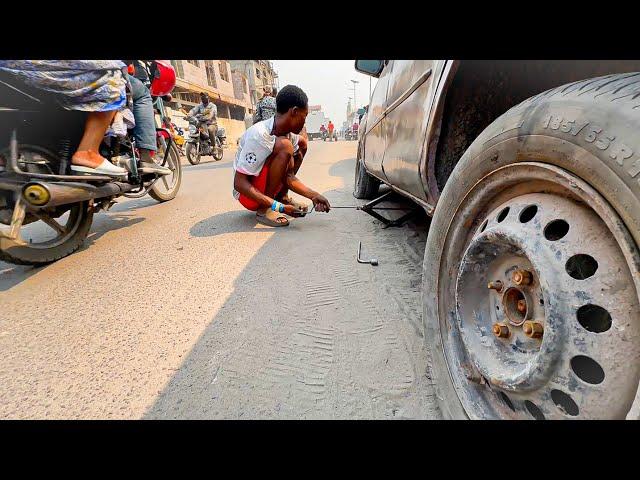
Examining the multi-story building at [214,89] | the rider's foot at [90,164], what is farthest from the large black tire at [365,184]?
the multi-story building at [214,89]

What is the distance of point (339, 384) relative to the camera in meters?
1.13

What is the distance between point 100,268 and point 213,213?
1544 mm

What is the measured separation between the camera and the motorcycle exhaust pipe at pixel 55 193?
173cm

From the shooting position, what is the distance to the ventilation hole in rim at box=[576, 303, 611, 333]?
569 millimetres

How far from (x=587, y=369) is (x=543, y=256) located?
24 centimetres

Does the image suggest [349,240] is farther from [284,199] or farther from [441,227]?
[441,227]

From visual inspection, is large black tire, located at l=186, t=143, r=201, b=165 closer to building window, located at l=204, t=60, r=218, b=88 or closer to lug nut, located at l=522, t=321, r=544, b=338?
lug nut, located at l=522, t=321, r=544, b=338

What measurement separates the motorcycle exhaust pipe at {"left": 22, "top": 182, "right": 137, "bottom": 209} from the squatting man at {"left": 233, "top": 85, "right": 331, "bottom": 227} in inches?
50.1

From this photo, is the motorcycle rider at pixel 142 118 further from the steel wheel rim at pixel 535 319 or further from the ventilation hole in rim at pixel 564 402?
the ventilation hole in rim at pixel 564 402

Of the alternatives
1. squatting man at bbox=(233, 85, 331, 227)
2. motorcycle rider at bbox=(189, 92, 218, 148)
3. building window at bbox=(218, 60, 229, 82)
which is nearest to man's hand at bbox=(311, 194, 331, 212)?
squatting man at bbox=(233, 85, 331, 227)

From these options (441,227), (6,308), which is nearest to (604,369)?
(441,227)

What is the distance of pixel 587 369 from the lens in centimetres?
58

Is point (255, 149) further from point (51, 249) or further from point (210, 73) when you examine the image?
point (210, 73)

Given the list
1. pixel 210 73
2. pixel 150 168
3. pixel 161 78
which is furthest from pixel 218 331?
pixel 210 73
